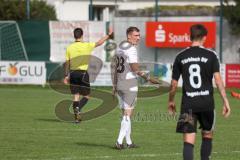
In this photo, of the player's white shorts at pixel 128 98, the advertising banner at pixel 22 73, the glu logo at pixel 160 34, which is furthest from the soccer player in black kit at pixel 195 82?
the glu logo at pixel 160 34

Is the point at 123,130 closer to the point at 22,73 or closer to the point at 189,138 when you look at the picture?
the point at 189,138

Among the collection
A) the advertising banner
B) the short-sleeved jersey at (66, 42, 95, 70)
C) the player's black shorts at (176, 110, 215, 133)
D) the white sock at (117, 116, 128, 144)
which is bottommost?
the advertising banner

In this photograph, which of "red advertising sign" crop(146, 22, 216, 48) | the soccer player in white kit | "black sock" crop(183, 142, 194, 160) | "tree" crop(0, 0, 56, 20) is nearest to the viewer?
"black sock" crop(183, 142, 194, 160)

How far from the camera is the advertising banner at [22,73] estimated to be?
3469 cm

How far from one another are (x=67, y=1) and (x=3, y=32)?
15949 millimetres

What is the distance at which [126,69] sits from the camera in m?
14.1

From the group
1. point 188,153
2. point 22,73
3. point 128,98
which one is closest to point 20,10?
point 22,73

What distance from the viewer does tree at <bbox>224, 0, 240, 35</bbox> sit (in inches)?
1476

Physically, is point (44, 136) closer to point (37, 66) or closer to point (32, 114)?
point (32, 114)

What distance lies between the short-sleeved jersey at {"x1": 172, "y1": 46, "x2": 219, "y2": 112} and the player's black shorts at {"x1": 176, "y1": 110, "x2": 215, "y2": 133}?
3.4 inches

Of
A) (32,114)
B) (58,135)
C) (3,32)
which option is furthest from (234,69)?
(58,135)

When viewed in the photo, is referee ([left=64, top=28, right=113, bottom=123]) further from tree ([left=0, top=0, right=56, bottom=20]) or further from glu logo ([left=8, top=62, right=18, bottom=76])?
tree ([left=0, top=0, right=56, bottom=20])

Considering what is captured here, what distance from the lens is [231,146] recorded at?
1430 cm

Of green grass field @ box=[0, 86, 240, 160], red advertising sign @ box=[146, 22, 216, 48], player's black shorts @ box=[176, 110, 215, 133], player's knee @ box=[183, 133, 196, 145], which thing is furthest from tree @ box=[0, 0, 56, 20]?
player's knee @ box=[183, 133, 196, 145]
